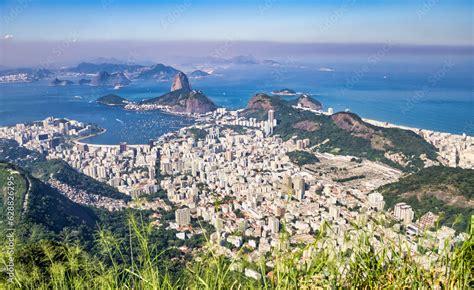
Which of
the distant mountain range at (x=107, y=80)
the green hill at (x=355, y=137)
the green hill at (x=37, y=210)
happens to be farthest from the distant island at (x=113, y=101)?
the green hill at (x=37, y=210)

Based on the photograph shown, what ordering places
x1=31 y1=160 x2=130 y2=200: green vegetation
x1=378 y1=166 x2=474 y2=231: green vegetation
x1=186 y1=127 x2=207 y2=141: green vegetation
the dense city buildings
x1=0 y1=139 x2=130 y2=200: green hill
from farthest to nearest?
x1=186 y1=127 x2=207 y2=141: green vegetation → x1=0 y1=139 x2=130 y2=200: green hill → x1=31 y1=160 x2=130 y2=200: green vegetation → x1=378 y1=166 x2=474 y2=231: green vegetation → the dense city buildings

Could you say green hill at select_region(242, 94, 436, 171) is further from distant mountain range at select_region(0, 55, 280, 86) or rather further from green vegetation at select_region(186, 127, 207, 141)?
distant mountain range at select_region(0, 55, 280, 86)

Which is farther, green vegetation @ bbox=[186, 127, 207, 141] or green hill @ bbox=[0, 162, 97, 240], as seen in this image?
green vegetation @ bbox=[186, 127, 207, 141]

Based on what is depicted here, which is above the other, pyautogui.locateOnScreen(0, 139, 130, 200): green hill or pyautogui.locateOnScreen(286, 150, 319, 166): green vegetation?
pyautogui.locateOnScreen(286, 150, 319, 166): green vegetation

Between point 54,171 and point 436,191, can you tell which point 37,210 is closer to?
point 54,171

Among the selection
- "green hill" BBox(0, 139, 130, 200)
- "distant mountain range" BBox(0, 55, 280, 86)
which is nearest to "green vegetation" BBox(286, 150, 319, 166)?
"green hill" BBox(0, 139, 130, 200)

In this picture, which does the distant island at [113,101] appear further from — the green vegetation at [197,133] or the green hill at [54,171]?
the green hill at [54,171]

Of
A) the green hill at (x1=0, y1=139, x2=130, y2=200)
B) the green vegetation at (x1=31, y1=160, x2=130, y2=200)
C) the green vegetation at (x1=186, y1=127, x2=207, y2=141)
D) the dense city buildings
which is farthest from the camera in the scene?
the green vegetation at (x1=186, y1=127, x2=207, y2=141)

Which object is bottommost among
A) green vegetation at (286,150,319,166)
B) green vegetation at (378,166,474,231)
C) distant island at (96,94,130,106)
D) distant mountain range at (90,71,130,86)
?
green vegetation at (286,150,319,166)
